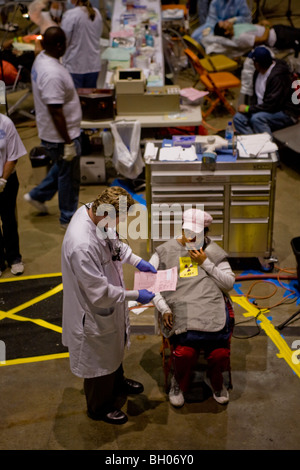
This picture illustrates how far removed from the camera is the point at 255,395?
178 inches

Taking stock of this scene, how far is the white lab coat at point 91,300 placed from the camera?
369cm

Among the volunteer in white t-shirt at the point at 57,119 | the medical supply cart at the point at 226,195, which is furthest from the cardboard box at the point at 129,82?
the medical supply cart at the point at 226,195

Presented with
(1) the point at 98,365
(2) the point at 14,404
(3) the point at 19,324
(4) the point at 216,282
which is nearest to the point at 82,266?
(1) the point at 98,365

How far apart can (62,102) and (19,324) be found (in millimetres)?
2190

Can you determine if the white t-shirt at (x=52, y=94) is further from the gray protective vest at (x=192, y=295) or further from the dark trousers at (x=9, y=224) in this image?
the gray protective vest at (x=192, y=295)

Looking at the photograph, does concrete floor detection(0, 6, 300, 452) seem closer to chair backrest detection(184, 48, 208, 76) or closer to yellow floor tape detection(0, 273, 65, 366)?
yellow floor tape detection(0, 273, 65, 366)

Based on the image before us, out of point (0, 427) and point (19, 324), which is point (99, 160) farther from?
point (0, 427)

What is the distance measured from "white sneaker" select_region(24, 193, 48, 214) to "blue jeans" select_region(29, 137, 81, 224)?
42mm

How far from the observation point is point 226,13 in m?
10.7

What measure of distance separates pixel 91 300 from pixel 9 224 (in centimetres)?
242

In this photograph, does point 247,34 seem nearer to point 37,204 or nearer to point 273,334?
point 37,204

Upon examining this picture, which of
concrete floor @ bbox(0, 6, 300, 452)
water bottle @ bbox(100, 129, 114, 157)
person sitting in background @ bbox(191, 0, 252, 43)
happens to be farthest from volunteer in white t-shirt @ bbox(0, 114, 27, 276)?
person sitting in background @ bbox(191, 0, 252, 43)

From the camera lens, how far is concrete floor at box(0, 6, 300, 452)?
415 cm

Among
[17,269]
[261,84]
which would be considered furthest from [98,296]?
[261,84]
